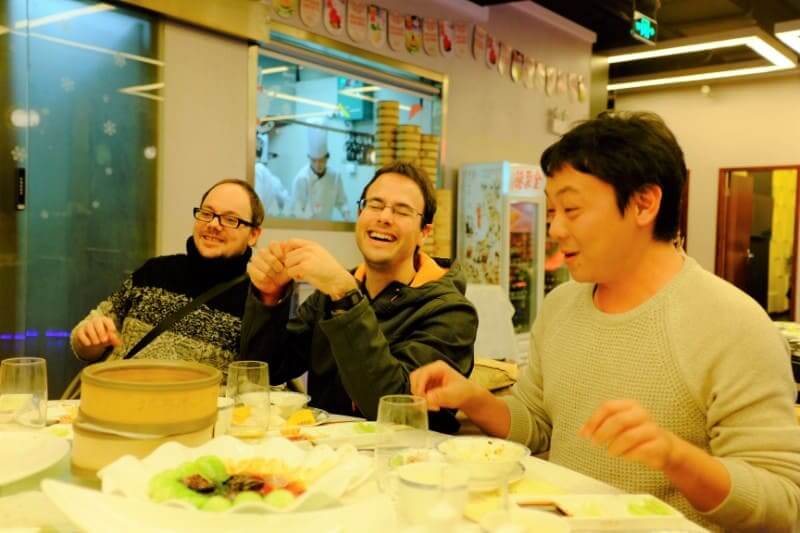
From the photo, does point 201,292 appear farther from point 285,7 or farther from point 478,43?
point 478,43

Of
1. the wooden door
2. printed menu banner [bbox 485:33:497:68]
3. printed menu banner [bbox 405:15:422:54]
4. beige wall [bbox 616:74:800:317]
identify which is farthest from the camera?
the wooden door

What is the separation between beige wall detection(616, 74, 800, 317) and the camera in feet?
32.7

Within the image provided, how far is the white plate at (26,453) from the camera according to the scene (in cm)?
125

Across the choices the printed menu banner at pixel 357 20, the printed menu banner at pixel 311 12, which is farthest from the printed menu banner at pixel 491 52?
the printed menu banner at pixel 311 12

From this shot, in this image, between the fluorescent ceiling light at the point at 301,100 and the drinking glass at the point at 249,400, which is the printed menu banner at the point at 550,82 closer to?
the fluorescent ceiling light at the point at 301,100

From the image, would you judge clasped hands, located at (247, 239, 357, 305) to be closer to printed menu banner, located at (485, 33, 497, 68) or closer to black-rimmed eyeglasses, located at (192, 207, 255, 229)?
black-rimmed eyeglasses, located at (192, 207, 255, 229)

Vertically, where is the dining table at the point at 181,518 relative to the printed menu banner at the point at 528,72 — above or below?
below

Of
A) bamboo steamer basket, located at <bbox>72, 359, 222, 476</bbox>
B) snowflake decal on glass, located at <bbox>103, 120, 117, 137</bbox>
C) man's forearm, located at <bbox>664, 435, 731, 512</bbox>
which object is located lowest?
man's forearm, located at <bbox>664, 435, 731, 512</bbox>

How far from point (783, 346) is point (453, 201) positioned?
5.19 meters

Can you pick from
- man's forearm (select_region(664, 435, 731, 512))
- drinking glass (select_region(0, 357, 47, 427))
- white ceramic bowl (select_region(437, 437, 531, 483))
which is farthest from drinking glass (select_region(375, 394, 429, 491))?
drinking glass (select_region(0, 357, 47, 427))

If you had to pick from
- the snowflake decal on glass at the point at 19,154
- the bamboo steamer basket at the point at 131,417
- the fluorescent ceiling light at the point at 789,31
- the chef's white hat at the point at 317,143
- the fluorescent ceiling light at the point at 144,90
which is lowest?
the bamboo steamer basket at the point at 131,417

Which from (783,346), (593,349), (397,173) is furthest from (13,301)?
(783,346)

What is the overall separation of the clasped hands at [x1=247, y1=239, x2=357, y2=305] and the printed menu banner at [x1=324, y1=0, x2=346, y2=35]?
11.2 feet

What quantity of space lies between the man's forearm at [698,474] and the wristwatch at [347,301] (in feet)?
2.98
